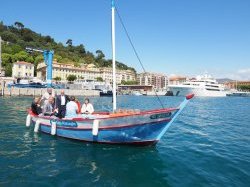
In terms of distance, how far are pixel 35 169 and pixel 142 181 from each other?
4347mm

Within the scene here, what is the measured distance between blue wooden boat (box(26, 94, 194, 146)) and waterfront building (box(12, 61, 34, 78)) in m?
105

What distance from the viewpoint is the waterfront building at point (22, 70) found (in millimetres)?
115931

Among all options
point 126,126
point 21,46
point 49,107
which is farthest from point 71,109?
point 21,46

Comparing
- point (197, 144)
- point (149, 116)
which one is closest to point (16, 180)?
point (149, 116)

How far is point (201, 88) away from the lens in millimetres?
134500

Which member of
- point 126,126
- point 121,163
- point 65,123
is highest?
point 126,126

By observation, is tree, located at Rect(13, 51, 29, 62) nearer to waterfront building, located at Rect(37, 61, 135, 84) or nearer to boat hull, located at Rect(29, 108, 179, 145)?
waterfront building, located at Rect(37, 61, 135, 84)

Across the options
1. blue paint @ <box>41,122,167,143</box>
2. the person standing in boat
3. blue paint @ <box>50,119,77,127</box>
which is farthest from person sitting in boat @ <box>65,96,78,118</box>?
blue paint @ <box>41,122,167,143</box>

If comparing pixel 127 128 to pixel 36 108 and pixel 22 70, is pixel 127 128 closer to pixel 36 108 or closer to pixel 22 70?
pixel 36 108

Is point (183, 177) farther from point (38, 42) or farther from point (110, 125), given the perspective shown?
point (38, 42)

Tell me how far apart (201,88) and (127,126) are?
125 meters

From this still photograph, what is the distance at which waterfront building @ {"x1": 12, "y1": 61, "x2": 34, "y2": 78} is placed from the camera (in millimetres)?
115931

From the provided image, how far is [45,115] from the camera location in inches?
793

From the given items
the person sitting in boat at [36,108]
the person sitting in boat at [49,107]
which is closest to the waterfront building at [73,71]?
the person sitting in boat at [36,108]
